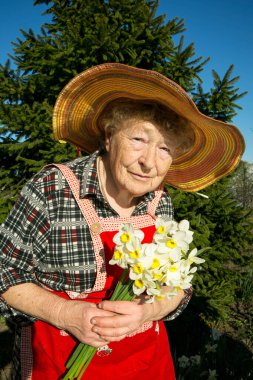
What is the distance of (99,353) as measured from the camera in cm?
141

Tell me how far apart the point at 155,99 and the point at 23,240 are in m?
0.85

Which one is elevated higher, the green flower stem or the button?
the button

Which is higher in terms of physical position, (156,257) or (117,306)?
(156,257)

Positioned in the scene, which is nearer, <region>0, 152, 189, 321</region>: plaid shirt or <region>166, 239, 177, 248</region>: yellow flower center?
<region>166, 239, 177, 248</region>: yellow flower center

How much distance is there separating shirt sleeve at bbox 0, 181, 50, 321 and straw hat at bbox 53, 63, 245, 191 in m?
0.53

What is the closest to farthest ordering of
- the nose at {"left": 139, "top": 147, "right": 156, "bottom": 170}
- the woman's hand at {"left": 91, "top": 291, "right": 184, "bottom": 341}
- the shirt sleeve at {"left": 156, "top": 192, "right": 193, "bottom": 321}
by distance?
the woman's hand at {"left": 91, "top": 291, "right": 184, "bottom": 341}, the nose at {"left": 139, "top": 147, "right": 156, "bottom": 170}, the shirt sleeve at {"left": 156, "top": 192, "right": 193, "bottom": 321}

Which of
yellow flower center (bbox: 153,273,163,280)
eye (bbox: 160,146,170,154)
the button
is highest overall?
eye (bbox: 160,146,170,154)

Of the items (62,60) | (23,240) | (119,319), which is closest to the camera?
(119,319)

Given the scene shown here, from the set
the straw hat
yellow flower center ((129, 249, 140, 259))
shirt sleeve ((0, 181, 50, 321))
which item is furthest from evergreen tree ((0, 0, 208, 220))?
yellow flower center ((129, 249, 140, 259))

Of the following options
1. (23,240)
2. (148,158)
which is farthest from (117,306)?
(148,158)

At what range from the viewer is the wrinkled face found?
4.67 feet

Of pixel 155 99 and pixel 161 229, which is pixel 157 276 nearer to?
pixel 161 229

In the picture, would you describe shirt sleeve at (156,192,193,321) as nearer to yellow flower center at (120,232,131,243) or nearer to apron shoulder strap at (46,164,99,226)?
apron shoulder strap at (46,164,99,226)

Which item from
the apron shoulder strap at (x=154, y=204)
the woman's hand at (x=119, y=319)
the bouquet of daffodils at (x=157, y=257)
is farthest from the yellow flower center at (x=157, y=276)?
the apron shoulder strap at (x=154, y=204)
